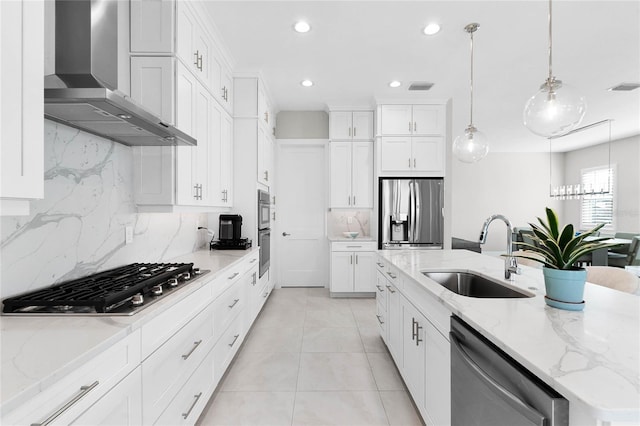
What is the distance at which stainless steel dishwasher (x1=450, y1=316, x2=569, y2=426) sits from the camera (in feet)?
2.66

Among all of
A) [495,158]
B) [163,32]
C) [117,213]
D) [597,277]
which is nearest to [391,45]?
[163,32]

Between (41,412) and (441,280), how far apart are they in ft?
7.00

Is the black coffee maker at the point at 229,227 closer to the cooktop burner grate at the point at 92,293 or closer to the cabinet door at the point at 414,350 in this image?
the cooktop burner grate at the point at 92,293

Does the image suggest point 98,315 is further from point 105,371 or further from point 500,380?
point 500,380

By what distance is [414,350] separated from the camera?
1.94 m

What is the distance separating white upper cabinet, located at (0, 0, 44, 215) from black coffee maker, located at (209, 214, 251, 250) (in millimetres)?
2309

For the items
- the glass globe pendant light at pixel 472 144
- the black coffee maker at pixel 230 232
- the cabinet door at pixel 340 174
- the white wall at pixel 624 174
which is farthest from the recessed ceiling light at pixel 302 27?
the white wall at pixel 624 174

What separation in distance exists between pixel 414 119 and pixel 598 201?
21.2 ft

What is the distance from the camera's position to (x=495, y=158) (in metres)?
8.73

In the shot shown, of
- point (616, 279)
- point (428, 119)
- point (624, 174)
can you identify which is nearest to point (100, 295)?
point (616, 279)

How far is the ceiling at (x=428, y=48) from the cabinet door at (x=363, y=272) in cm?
232

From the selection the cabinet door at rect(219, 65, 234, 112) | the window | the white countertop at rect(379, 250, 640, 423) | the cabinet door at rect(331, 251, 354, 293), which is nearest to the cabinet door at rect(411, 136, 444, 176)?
the cabinet door at rect(331, 251, 354, 293)

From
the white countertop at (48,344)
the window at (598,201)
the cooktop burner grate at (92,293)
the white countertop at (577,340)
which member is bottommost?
the white countertop at (48,344)

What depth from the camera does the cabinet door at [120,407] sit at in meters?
0.97
